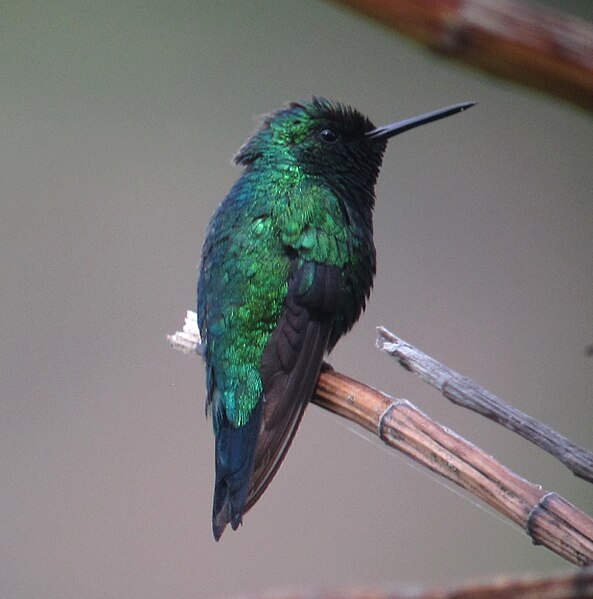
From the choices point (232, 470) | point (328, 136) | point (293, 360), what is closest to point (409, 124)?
point (328, 136)

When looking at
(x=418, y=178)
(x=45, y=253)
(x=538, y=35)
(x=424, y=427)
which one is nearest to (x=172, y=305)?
(x=45, y=253)

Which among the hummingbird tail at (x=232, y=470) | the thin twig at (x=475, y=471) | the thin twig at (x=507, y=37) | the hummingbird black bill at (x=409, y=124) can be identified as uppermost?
the thin twig at (x=507, y=37)

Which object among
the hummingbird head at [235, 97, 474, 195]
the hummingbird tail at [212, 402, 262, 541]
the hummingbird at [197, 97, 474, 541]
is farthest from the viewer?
the hummingbird head at [235, 97, 474, 195]

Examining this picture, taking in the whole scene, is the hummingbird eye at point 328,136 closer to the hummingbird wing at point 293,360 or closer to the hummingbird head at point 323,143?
the hummingbird head at point 323,143

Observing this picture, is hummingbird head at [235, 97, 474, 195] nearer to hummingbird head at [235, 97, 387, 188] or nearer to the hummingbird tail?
hummingbird head at [235, 97, 387, 188]

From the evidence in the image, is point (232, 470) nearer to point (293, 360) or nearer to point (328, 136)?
point (293, 360)

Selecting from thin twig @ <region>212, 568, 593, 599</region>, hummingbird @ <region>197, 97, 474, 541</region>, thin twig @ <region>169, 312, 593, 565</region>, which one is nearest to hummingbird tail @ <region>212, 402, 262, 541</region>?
hummingbird @ <region>197, 97, 474, 541</region>

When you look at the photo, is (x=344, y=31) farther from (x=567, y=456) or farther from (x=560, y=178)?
(x=567, y=456)

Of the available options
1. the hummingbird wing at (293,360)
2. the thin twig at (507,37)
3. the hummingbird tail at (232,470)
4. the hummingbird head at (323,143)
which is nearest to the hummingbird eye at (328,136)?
the hummingbird head at (323,143)
